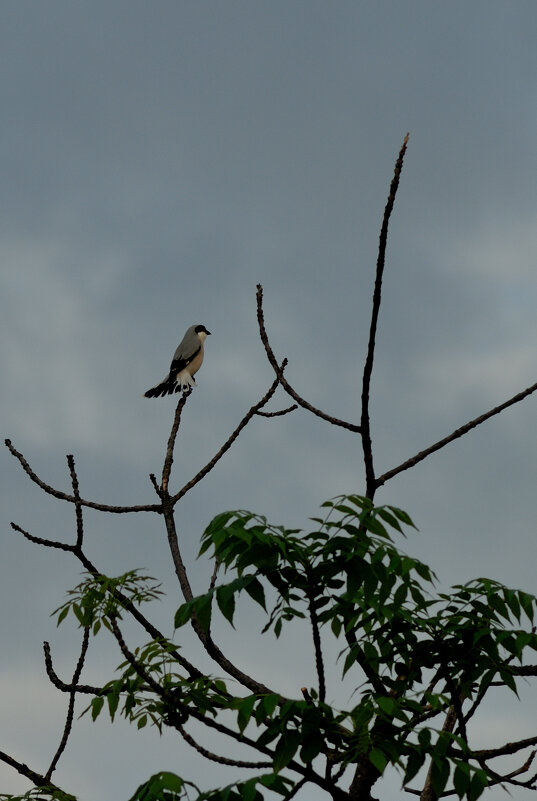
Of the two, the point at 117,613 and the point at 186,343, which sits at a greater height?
the point at 186,343

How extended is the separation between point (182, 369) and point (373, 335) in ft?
44.7

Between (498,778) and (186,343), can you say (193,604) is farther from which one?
(186,343)

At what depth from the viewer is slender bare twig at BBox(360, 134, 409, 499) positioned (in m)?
5.65

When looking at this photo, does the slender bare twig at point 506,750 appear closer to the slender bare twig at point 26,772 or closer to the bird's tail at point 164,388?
the slender bare twig at point 26,772

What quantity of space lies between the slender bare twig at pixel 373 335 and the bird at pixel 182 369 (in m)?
12.2

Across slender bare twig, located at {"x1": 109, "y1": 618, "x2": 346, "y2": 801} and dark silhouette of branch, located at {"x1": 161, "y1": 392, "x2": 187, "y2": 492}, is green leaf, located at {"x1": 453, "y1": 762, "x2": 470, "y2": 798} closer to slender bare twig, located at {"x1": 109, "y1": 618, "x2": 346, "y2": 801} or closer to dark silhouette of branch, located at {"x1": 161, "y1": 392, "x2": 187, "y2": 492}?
slender bare twig, located at {"x1": 109, "y1": 618, "x2": 346, "y2": 801}

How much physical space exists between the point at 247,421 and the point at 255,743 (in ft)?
12.6

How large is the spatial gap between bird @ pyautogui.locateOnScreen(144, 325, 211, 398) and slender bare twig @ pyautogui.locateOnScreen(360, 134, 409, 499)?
481 inches

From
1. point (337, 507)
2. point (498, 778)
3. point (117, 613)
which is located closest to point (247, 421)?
point (117, 613)

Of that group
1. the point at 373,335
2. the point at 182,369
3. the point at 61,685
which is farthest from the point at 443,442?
the point at 182,369

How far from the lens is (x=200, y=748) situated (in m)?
6.08

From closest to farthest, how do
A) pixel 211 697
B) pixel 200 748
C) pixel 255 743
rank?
pixel 255 743 → pixel 200 748 → pixel 211 697

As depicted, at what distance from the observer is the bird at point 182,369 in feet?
63.9

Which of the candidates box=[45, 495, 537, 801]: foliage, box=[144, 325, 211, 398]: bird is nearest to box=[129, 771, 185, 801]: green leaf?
box=[45, 495, 537, 801]: foliage
